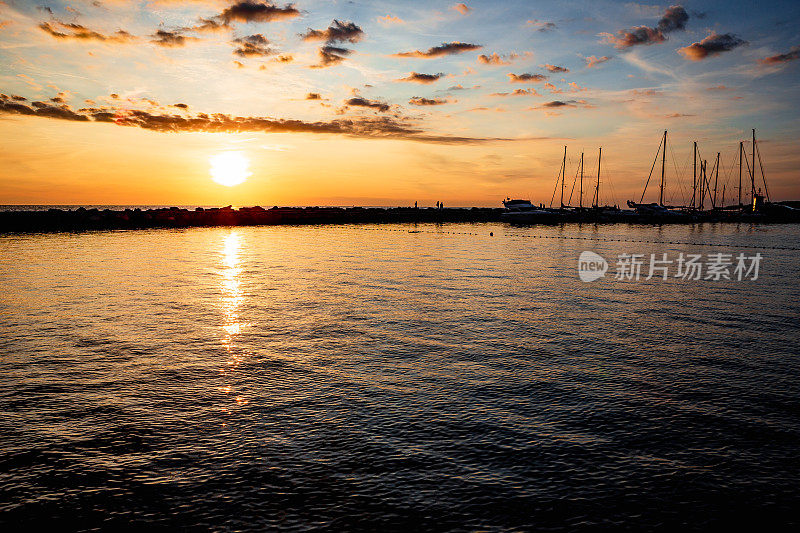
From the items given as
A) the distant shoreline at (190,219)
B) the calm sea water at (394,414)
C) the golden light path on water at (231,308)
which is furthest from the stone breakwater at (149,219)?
the calm sea water at (394,414)

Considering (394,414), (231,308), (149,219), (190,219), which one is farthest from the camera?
(190,219)

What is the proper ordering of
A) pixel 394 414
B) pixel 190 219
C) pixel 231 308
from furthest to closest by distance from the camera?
1. pixel 190 219
2. pixel 231 308
3. pixel 394 414

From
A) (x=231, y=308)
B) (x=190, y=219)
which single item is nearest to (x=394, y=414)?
(x=231, y=308)

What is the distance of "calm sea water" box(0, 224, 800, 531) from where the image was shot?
626cm

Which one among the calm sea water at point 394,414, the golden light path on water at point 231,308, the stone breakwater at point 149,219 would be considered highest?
the stone breakwater at point 149,219

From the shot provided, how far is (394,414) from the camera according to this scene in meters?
8.93

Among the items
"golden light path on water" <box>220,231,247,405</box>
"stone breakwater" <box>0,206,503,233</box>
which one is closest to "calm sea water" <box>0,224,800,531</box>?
"golden light path on water" <box>220,231,247,405</box>

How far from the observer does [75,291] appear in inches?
822

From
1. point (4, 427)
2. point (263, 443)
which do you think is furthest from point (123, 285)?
point (263, 443)

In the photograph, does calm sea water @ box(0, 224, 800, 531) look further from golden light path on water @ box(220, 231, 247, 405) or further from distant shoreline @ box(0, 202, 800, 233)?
distant shoreline @ box(0, 202, 800, 233)

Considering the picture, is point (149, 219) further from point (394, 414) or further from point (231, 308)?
point (394, 414)

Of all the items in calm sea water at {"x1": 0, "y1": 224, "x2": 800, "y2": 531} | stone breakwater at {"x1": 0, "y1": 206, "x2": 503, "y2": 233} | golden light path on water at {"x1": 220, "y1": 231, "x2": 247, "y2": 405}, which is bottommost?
calm sea water at {"x1": 0, "y1": 224, "x2": 800, "y2": 531}

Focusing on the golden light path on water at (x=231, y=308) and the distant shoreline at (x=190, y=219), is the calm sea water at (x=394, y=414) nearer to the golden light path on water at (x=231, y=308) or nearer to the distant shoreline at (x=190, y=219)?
the golden light path on water at (x=231, y=308)

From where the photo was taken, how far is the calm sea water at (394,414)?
6258 millimetres
